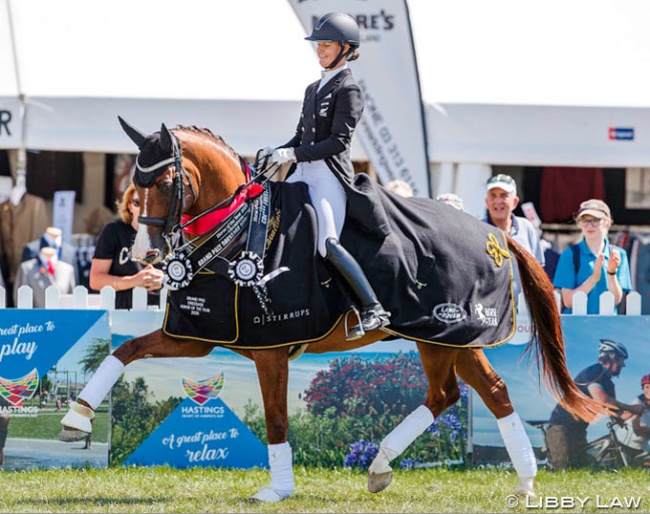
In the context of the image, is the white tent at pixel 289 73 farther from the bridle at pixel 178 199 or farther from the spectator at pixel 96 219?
the bridle at pixel 178 199

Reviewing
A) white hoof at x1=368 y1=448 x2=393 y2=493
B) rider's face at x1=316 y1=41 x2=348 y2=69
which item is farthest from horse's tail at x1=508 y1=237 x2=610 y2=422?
rider's face at x1=316 y1=41 x2=348 y2=69

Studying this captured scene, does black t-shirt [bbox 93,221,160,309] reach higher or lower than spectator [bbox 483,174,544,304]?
lower

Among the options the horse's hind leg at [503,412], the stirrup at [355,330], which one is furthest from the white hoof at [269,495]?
the horse's hind leg at [503,412]

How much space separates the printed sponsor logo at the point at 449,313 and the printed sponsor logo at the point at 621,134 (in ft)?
16.6

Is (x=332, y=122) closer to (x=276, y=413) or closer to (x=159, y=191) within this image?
(x=159, y=191)

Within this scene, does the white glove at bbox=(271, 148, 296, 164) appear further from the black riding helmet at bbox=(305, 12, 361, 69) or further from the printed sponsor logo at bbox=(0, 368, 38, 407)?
the printed sponsor logo at bbox=(0, 368, 38, 407)

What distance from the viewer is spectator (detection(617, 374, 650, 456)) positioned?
27.6 ft

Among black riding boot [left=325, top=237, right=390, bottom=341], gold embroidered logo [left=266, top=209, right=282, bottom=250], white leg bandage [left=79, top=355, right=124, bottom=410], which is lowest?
white leg bandage [left=79, top=355, right=124, bottom=410]

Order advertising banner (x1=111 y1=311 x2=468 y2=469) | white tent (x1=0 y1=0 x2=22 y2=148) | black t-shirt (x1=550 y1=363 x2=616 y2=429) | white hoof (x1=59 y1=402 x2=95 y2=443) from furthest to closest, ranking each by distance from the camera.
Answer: white tent (x1=0 y1=0 x2=22 y2=148) → black t-shirt (x1=550 y1=363 x2=616 y2=429) → advertising banner (x1=111 y1=311 x2=468 y2=469) → white hoof (x1=59 y1=402 x2=95 y2=443)

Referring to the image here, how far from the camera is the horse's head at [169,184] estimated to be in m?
6.09

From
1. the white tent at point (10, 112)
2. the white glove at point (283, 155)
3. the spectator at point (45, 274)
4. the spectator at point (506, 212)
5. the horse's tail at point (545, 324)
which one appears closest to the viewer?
the white glove at point (283, 155)

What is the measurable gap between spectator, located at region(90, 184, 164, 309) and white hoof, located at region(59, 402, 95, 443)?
2404mm

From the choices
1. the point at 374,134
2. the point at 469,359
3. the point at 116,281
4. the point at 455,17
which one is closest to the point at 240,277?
the point at 469,359

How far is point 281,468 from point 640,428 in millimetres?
3058
